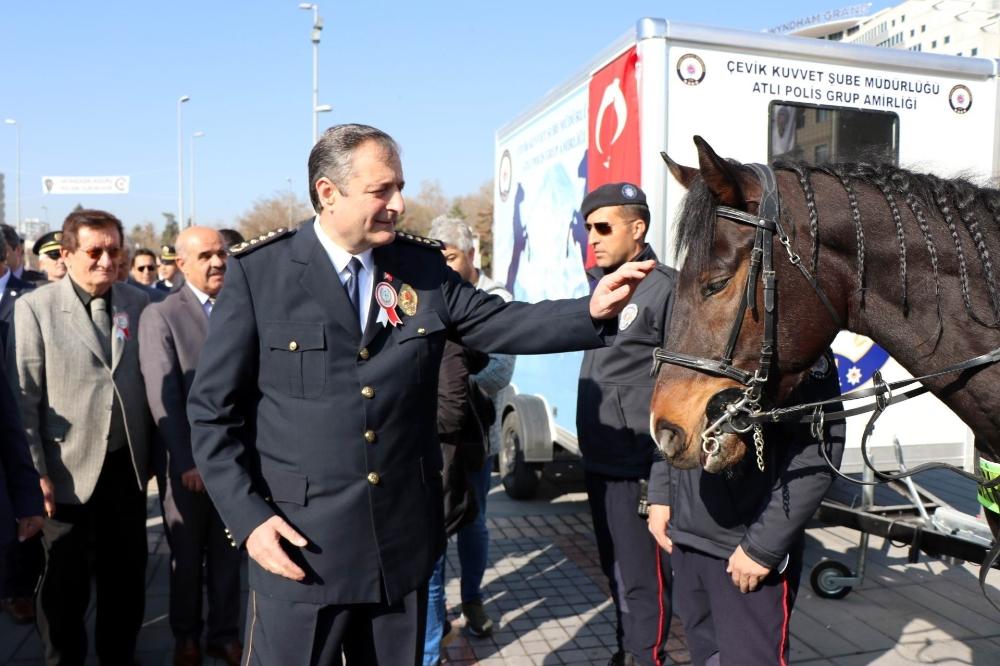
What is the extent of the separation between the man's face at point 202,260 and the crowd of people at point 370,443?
1.51ft

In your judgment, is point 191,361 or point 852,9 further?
point 852,9

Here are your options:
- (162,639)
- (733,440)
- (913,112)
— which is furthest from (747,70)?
(162,639)

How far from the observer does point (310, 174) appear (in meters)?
2.08

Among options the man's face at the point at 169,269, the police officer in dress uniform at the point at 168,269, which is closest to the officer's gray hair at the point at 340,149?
the police officer in dress uniform at the point at 168,269

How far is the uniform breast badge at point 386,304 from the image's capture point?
2.06 m

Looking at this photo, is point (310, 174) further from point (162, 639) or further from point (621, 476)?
point (162, 639)

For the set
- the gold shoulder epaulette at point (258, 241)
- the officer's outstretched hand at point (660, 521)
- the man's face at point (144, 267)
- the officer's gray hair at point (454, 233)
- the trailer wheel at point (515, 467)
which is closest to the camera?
the gold shoulder epaulette at point (258, 241)

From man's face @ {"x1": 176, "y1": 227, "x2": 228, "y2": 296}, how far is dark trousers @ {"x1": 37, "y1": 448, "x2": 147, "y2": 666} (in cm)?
86

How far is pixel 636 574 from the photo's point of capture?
3152mm

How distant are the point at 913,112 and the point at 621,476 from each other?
2925 millimetres

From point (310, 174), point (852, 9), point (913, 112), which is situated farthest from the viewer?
point (852, 9)

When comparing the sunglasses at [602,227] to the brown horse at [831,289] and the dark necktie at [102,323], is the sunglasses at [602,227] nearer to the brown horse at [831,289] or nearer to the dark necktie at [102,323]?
the brown horse at [831,289]

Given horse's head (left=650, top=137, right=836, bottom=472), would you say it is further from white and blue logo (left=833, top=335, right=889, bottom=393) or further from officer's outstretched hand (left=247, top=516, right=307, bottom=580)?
white and blue logo (left=833, top=335, right=889, bottom=393)

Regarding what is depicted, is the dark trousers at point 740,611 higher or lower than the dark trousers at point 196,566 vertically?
higher
